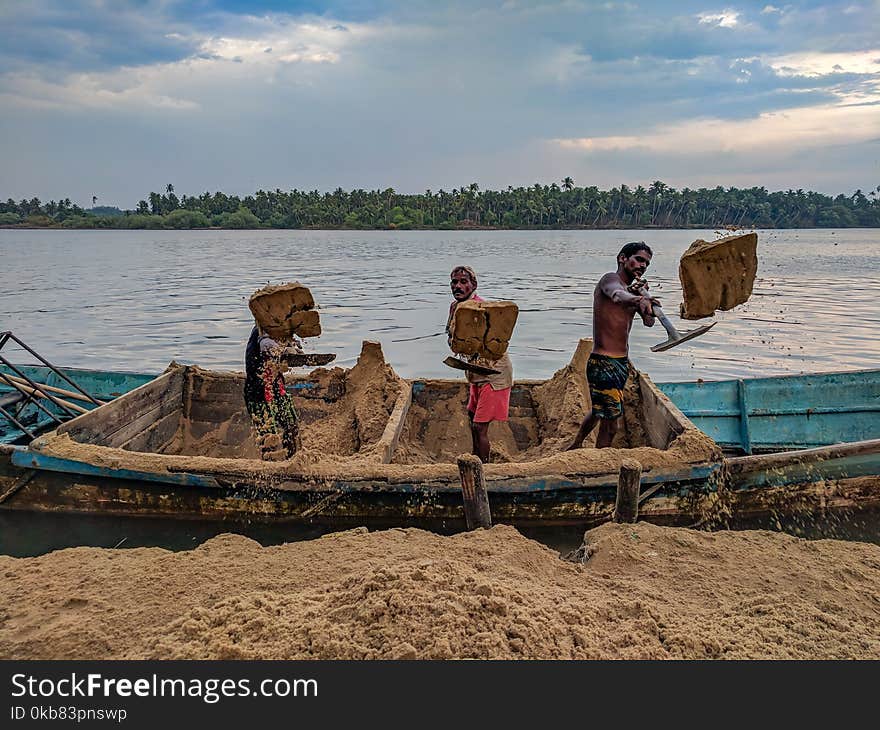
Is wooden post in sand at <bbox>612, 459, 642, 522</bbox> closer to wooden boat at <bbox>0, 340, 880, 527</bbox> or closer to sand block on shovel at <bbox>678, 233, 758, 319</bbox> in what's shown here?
wooden boat at <bbox>0, 340, 880, 527</bbox>

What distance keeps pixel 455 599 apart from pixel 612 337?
277 cm

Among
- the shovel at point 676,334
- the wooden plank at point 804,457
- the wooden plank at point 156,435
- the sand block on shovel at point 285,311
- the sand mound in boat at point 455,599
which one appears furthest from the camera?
the wooden plank at point 156,435

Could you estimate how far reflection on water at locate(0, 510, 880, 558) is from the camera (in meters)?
4.64

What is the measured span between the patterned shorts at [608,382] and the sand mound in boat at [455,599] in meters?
1.12

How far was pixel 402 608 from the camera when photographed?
2719mm

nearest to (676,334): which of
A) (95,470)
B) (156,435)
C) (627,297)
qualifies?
(627,297)

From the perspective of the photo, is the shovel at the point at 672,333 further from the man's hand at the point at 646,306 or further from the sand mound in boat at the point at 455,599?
the sand mound in boat at the point at 455,599

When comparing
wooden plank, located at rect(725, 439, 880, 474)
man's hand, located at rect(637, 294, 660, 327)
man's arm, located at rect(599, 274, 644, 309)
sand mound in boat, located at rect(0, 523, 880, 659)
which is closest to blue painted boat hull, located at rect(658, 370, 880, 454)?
wooden plank, located at rect(725, 439, 880, 474)

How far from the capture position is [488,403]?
5055mm

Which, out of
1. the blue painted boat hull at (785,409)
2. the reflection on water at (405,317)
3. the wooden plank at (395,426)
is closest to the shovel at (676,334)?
the wooden plank at (395,426)

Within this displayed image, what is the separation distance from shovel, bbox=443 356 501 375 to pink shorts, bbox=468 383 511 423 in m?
0.14

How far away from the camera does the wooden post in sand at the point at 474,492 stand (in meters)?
4.16

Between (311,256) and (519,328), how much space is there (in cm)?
2689

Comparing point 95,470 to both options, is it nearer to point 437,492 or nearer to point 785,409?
point 437,492
